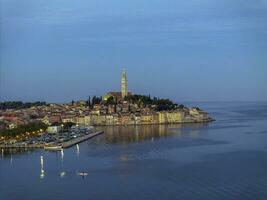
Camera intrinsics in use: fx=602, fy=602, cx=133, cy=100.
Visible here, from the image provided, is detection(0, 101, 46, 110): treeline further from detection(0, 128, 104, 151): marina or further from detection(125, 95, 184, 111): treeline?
detection(0, 128, 104, 151): marina

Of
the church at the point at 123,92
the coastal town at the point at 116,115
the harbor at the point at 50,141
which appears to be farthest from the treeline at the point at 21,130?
the church at the point at 123,92

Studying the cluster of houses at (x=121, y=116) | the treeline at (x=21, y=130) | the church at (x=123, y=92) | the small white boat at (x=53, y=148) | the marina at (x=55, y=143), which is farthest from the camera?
the church at (x=123, y=92)

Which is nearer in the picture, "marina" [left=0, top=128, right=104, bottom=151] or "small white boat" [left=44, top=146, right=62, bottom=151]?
"small white boat" [left=44, top=146, right=62, bottom=151]

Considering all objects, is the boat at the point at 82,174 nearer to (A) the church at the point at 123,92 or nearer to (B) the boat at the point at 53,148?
(B) the boat at the point at 53,148

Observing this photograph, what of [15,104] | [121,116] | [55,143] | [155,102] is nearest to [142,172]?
[55,143]

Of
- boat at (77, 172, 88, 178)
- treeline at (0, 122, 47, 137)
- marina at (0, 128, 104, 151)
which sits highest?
treeline at (0, 122, 47, 137)

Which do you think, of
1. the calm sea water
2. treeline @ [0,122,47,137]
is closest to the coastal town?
treeline @ [0,122,47,137]

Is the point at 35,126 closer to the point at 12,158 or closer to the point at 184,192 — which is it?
the point at 12,158

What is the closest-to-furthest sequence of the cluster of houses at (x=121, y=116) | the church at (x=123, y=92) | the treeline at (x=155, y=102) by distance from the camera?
1. the cluster of houses at (x=121, y=116)
2. the treeline at (x=155, y=102)
3. the church at (x=123, y=92)

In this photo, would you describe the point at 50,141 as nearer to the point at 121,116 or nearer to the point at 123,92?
the point at 121,116

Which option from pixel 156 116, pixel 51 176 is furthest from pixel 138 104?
pixel 51 176
